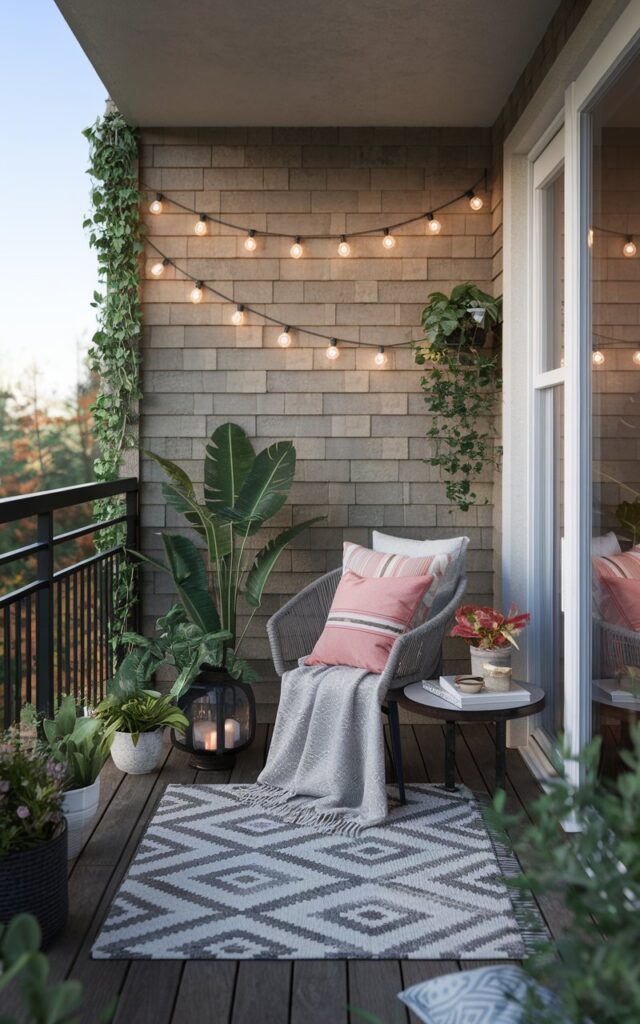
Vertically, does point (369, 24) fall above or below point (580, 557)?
above

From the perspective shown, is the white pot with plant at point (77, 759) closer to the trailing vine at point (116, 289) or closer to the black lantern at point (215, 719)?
the black lantern at point (215, 719)

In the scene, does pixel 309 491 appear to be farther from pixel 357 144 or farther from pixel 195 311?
pixel 357 144

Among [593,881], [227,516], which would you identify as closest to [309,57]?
[227,516]

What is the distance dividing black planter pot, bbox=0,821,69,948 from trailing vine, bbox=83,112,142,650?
2186mm

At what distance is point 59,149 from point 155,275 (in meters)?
8.97

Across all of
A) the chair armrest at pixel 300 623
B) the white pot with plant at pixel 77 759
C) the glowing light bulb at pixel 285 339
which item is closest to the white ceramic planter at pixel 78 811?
the white pot with plant at pixel 77 759

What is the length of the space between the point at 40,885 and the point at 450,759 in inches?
70.9

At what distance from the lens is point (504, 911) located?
9.43 feet

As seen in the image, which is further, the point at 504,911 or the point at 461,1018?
the point at 504,911

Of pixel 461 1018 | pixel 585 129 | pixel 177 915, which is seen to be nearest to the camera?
pixel 461 1018

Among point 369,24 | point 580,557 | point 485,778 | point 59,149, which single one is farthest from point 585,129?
point 59,149

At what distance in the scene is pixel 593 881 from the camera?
1.10m

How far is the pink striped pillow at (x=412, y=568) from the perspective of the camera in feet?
13.6

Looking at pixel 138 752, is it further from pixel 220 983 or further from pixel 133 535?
pixel 220 983
